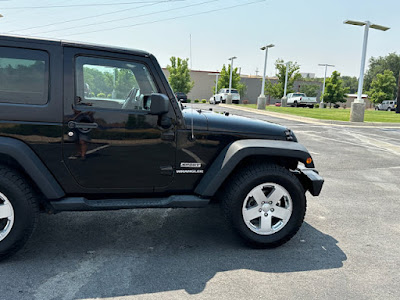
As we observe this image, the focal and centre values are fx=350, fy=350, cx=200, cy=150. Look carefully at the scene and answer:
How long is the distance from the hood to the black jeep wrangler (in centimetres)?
1

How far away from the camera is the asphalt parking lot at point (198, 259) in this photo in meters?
2.76

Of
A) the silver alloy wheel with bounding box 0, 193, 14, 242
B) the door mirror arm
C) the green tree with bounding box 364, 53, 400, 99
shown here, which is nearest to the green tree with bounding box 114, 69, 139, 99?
the door mirror arm

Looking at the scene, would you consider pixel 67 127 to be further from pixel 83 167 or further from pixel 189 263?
pixel 189 263

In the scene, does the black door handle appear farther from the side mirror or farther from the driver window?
the side mirror

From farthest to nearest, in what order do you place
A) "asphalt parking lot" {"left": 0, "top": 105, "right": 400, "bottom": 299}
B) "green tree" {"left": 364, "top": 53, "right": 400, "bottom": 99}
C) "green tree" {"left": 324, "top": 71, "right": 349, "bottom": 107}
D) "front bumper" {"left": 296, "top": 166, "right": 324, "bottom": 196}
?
"green tree" {"left": 364, "top": 53, "right": 400, "bottom": 99}
"green tree" {"left": 324, "top": 71, "right": 349, "bottom": 107}
"front bumper" {"left": 296, "top": 166, "right": 324, "bottom": 196}
"asphalt parking lot" {"left": 0, "top": 105, "right": 400, "bottom": 299}

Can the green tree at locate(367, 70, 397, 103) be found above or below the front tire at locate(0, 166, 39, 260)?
above

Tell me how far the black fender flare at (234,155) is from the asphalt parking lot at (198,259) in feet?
2.16

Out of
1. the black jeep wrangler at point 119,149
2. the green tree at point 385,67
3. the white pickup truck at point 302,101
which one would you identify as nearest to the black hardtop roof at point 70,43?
the black jeep wrangler at point 119,149

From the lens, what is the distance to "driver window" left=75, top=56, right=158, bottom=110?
316cm

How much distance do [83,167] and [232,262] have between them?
5.31 feet

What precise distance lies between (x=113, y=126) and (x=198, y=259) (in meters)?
1.46

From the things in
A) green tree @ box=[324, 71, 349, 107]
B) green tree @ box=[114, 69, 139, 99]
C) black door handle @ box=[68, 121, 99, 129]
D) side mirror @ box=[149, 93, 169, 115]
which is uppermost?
green tree @ box=[324, 71, 349, 107]

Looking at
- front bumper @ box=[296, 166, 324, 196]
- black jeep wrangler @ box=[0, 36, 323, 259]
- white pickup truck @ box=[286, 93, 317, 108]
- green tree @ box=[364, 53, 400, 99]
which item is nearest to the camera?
black jeep wrangler @ box=[0, 36, 323, 259]

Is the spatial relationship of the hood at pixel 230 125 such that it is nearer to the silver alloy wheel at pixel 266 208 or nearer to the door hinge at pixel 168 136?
the door hinge at pixel 168 136
